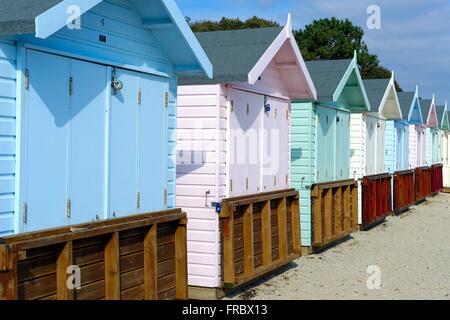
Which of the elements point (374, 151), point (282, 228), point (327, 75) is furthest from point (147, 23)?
point (374, 151)

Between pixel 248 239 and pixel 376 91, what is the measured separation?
29.6 feet

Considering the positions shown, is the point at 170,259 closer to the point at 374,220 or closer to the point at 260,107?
the point at 260,107

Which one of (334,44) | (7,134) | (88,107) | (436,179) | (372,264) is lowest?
(372,264)

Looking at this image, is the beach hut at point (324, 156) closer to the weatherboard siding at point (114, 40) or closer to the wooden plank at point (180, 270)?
the weatherboard siding at point (114, 40)

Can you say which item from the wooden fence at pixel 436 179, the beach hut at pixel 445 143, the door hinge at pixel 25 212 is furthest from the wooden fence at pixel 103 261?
the beach hut at pixel 445 143

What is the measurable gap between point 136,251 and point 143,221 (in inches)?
11.6

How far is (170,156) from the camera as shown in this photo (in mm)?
6684

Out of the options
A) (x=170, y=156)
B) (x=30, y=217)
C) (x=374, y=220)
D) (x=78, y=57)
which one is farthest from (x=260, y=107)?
(x=374, y=220)

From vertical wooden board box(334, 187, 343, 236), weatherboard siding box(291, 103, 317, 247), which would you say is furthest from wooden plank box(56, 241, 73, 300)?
vertical wooden board box(334, 187, 343, 236)

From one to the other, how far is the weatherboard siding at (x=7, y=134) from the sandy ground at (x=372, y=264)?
441cm

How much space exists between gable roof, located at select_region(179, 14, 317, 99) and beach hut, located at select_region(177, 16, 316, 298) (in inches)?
0.5

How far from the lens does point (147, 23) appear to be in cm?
625

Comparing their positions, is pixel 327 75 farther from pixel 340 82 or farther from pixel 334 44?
pixel 334 44

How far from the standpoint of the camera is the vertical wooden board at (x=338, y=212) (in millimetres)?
12695
